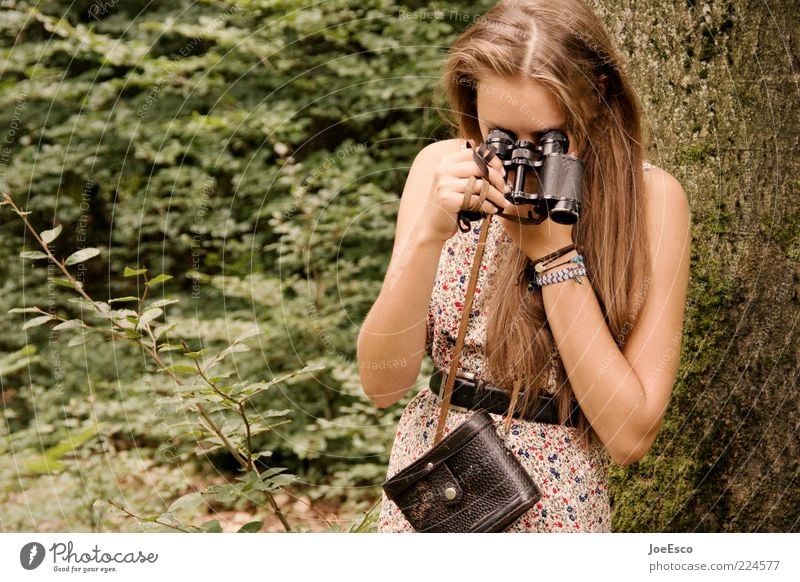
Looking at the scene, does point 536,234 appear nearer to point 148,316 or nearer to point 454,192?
point 454,192

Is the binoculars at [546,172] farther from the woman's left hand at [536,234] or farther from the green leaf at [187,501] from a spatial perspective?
the green leaf at [187,501]

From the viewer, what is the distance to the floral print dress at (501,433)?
94 centimetres

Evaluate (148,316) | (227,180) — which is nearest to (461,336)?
(148,316)

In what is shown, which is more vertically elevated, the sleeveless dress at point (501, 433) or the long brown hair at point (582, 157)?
the long brown hair at point (582, 157)

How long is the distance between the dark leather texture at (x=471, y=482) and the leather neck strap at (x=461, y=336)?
1.3 inches

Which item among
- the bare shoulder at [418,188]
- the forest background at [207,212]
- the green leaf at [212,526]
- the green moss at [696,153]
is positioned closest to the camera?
the bare shoulder at [418,188]

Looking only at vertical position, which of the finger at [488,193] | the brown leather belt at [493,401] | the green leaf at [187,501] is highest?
the finger at [488,193]

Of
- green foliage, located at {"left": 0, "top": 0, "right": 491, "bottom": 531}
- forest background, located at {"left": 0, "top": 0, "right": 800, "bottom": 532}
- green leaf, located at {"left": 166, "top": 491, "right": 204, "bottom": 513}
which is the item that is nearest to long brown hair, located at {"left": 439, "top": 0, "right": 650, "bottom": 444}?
green leaf, located at {"left": 166, "top": 491, "right": 204, "bottom": 513}

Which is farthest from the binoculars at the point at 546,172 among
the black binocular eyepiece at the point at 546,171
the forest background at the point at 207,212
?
the forest background at the point at 207,212

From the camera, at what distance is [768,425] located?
4.07 feet

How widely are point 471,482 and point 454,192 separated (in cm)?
32

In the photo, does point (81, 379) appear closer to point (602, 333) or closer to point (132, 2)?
point (132, 2)
